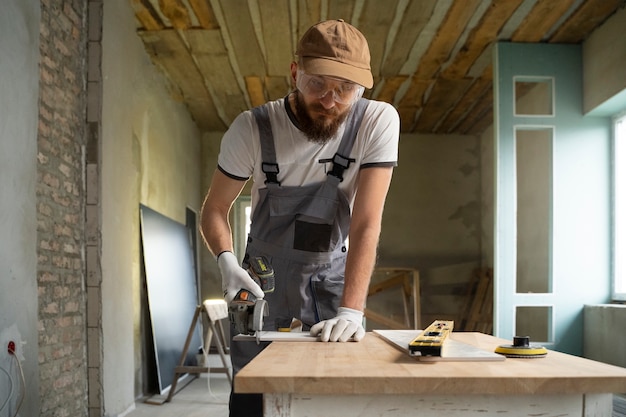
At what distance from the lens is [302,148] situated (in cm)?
198

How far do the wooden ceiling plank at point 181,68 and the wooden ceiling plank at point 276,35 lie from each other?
2.34ft

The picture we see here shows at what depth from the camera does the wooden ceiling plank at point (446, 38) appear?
468 centimetres

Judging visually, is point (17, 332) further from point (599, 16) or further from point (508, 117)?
point (599, 16)

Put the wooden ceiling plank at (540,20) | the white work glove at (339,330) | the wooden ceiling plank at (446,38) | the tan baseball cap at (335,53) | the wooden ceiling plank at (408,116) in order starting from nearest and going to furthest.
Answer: the white work glove at (339,330) < the tan baseball cap at (335,53) < the wooden ceiling plank at (540,20) < the wooden ceiling plank at (446,38) < the wooden ceiling plank at (408,116)

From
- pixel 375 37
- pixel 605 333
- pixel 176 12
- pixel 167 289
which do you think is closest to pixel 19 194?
pixel 176 12

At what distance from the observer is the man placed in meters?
1.88

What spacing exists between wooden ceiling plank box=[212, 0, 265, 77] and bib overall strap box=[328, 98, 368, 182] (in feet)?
9.68

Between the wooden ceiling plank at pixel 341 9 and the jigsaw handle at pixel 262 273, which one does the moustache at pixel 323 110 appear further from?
the wooden ceiling plank at pixel 341 9

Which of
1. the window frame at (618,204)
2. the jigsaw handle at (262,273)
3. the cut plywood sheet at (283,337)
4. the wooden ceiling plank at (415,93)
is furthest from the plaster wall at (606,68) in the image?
the cut plywood sheet at (283,337)

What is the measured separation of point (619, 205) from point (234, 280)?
13.3 ft

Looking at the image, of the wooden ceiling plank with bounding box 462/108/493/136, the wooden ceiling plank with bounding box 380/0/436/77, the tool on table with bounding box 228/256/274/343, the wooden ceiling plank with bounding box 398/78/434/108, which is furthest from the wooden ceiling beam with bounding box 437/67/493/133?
the tool on table with bounding box 228/256/274/343

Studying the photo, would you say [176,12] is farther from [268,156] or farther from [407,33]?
[268,156]

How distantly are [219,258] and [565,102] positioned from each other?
155 inches

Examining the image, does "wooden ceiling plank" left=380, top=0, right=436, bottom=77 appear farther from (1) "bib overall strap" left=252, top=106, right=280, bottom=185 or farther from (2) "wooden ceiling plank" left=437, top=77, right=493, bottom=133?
(1) "bib overall strap" left=252, top=106, right=280, bottom=185
